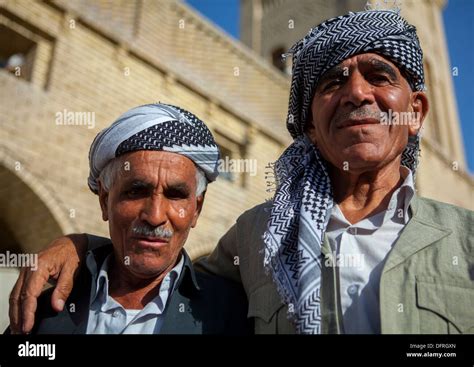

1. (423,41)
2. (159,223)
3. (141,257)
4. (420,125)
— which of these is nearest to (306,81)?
(420,125)

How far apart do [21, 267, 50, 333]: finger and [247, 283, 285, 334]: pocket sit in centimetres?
78

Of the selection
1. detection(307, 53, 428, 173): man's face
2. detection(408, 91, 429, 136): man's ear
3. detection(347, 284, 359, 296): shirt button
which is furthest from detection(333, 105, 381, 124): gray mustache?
detection(347, 284, 359, 296): shirt button

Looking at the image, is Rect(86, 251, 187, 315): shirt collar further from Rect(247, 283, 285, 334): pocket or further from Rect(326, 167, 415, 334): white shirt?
Rect(326, 167, 415, 334): white shirt

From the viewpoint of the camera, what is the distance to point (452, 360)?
1527mm

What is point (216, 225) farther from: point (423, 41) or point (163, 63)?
point (423, 41)

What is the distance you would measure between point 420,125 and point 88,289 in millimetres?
1492

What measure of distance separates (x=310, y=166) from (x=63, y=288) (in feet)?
3.56

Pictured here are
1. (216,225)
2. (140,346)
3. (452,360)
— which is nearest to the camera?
(452,360)

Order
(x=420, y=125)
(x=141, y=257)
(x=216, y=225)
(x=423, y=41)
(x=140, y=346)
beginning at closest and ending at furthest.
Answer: (x=140, y=346), (x=141, y=257), (x=420, y=125), (x=216, y=225), (x=423, y=41)

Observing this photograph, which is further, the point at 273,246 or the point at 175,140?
the point at 175,140

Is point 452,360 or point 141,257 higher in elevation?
point 141,257

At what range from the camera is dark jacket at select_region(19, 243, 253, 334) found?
181cm

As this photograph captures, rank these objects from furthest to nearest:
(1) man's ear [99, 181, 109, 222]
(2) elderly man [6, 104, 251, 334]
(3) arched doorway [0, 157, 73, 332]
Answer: (3) arched doorway [0, 157, 73, 332] < (1) man's ear [99, 181, 109, 222] < (2) elderly man [6, 104, 251, 334]

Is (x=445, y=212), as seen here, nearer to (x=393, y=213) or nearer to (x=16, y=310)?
(x=393, y=213)
